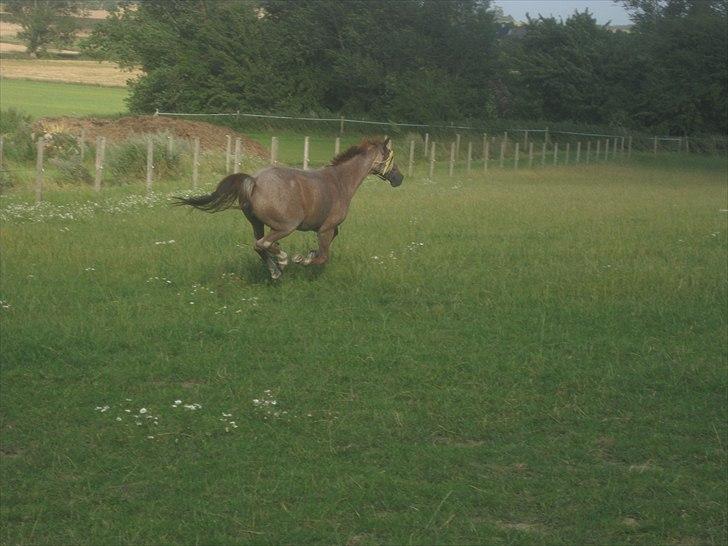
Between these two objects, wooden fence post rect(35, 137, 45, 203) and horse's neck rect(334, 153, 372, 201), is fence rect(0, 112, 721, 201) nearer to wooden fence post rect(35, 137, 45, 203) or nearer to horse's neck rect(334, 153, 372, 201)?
wooden fence post rect(35, 137, 45, 203)

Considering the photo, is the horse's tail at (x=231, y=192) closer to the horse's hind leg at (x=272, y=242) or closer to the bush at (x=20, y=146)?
the horse's hind leg at (x=272, y=242)

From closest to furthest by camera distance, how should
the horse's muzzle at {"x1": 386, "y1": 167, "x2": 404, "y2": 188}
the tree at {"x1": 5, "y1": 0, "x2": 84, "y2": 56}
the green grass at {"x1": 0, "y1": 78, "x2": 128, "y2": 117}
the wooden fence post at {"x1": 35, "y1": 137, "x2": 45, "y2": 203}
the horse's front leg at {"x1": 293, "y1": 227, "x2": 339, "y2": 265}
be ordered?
the horse's front leg at {"x1": 293, "y1": 227, "x2": 339, "y2": 265} < the horse's muzzle at {"x1": 386, "y1": 167, "x2": 404, "y2": 188} < the wooden fence post at {"x1": 35, "y1": 137, "x2": 45, "y2": 203} < the green grass at {"x1": 0, "y1": 78, "x2": 128, "y2": 117} < the tree at {"x1": 5, "y1": 0, "x2": 84, "y2": 56}

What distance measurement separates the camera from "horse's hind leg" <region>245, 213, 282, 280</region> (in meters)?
11.3

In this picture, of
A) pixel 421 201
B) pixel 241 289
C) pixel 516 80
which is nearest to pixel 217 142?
pixel 421 201

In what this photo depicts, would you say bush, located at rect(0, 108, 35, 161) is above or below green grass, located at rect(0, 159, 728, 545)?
above

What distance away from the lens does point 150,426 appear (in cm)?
720

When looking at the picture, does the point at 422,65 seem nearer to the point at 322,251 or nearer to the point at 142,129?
the point at 142,129

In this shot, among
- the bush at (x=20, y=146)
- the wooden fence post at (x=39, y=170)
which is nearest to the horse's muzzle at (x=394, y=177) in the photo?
the wooden fence post at (x=39, y=170)

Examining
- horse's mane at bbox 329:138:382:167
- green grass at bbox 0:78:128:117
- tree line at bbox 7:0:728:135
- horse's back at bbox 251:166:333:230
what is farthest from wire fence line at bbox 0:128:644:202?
tree line at bbox 7:0:728:135

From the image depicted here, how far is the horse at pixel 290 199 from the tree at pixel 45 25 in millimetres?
91502

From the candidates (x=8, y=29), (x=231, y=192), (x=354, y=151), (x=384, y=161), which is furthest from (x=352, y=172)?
(x=8, y=29)

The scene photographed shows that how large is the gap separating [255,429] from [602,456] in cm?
229

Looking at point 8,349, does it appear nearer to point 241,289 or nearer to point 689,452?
point 241,289

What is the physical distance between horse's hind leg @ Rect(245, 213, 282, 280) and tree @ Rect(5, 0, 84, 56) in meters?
92.2
